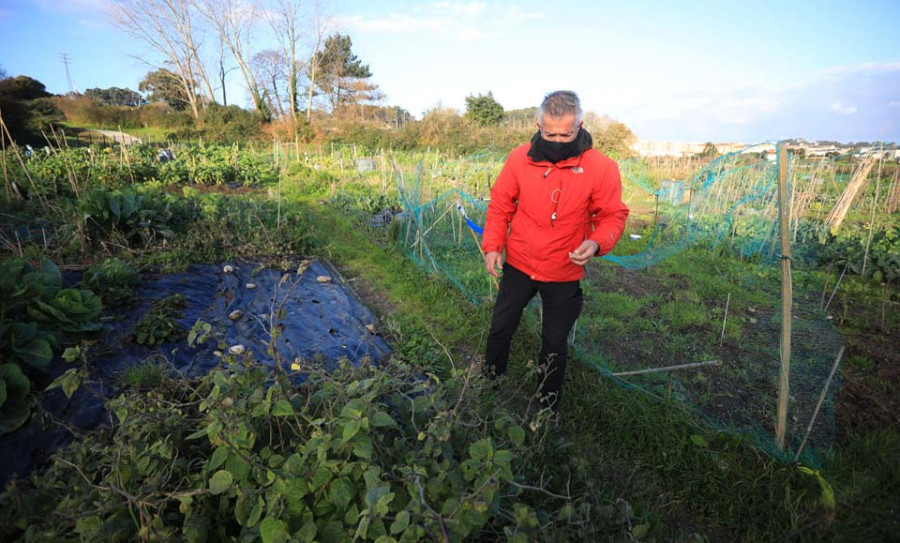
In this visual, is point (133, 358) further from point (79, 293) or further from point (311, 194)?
point (311, 194)

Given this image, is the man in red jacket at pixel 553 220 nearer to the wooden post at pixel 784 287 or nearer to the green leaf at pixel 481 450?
the wooden post at pixel 784 287

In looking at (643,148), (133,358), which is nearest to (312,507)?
(133,358)

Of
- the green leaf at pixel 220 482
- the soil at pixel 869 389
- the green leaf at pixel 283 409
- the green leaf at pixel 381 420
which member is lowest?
the soil at pixel 869 389

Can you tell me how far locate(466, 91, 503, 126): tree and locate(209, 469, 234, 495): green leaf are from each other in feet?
95.1

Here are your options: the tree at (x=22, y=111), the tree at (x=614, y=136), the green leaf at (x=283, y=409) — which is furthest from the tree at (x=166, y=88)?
the green leaf at (x=283, y=409)

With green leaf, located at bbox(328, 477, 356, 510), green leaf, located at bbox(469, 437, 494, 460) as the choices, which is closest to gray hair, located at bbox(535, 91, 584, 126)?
green leaf, located at bbox(469, 437, 494, 460)

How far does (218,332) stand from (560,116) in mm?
1822

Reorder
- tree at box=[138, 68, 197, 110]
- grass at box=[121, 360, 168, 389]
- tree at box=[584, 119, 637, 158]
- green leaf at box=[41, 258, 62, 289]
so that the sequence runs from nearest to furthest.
Answer: grass at box=[121, 360, 168, 389], green leaf at box=[41, 258, 62, 289], tree at box=[584, 119, 637, 158], tree at box=[138, 68, 197, 110]

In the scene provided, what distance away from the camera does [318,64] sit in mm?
27078

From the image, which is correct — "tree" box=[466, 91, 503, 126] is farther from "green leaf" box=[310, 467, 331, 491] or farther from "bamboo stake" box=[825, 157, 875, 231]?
"green leaf" box=[310, 467, 331, 491]

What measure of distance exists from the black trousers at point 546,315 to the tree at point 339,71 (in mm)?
29074

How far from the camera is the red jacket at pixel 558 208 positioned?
2137 mm

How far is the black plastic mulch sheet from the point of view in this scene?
190 cm

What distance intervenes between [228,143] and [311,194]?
16.3 metres
